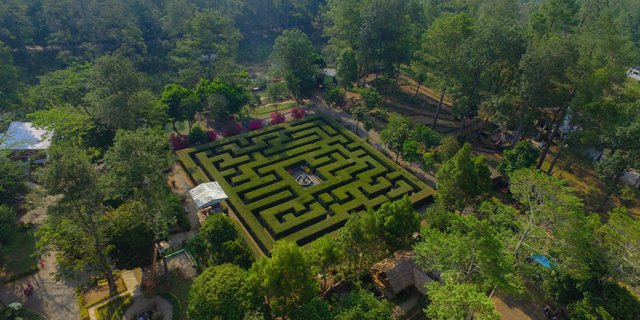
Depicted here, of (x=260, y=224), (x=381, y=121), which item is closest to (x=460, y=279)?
(x=260, y=224)

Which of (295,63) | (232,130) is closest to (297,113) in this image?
(295,63)

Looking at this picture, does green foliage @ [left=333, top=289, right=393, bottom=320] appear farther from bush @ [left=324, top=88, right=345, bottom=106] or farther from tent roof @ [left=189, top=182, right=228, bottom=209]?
bush @ [left=324, top=88, right=345, bottom=106]

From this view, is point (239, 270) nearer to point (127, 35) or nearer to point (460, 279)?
point (460, 279)

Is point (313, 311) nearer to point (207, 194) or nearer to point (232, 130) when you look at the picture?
Answer: point (207, 194)

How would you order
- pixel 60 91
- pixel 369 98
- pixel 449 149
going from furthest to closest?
1. pixel 369 98
2. pixel 60 91
3. pixel 449 149

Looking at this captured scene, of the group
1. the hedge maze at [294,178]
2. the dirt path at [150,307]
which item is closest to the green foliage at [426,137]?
the hedge maze at [294,178]

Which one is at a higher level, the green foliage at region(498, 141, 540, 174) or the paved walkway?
the green foliage at region(498, 141, 540, 174)

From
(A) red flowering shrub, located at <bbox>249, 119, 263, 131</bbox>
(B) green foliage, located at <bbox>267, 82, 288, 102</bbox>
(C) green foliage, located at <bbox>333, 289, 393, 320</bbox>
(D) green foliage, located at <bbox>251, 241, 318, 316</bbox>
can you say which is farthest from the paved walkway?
(B) green foliage, located at <bbox>267, 82, 288, 102</bbox>
